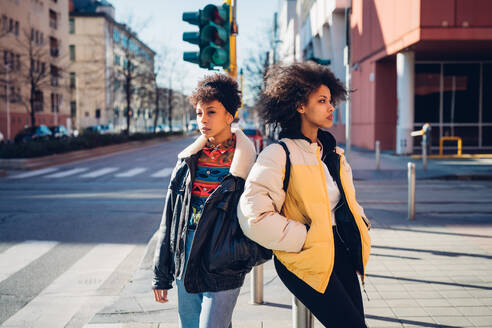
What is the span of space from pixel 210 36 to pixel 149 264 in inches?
111

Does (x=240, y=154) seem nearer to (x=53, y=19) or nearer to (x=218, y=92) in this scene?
(x=218, y=92)

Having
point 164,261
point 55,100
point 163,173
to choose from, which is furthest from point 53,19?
point 164,261

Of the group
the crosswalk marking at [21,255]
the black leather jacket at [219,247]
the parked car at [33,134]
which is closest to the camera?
the black leather jacket at [219,247]

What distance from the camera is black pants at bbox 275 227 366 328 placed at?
7.90ft

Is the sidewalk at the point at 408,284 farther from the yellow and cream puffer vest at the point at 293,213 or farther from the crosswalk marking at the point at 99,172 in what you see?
the crosswalk marking at the point at 99,172

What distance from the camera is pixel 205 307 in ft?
8.50

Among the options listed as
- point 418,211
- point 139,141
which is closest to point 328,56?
point 139,141

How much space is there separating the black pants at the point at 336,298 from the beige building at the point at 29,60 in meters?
34.4

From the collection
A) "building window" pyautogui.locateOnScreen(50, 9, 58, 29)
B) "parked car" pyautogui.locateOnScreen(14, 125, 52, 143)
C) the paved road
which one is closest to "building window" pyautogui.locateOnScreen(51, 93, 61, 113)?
"building window" pyautogui.locateOnScreen(50, 9, 58, 29)

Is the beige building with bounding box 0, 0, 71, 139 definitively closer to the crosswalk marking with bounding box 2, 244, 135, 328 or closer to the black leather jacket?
the crosswalk marking with bounding box 2, 244, 135, 328

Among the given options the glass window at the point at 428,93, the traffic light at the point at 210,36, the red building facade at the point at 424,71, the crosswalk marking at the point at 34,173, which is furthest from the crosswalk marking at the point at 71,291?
the glass window at the point at 428,93

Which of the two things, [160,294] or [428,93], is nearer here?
[160,294]

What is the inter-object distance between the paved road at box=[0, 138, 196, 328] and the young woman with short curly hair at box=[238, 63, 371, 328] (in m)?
2.67

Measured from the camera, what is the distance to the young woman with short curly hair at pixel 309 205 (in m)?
2.37
